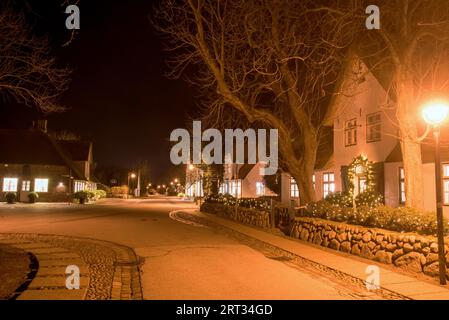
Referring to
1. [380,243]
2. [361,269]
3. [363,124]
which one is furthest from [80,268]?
[363,124]

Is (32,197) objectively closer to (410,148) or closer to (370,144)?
(370,144)

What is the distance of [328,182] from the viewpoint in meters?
25.4

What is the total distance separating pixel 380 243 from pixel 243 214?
1300 centimetres

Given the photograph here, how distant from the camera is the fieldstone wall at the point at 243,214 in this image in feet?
67.9

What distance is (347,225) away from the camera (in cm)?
1310

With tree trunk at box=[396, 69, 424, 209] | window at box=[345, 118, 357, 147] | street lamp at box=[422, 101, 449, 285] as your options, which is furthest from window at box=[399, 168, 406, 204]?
street lamp at box=[422, 101, 449, 285]

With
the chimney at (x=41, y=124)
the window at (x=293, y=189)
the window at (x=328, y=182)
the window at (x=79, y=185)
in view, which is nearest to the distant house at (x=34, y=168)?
the window at (x=79, y=185)

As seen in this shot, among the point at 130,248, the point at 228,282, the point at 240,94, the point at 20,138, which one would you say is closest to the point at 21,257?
the point at 130,248

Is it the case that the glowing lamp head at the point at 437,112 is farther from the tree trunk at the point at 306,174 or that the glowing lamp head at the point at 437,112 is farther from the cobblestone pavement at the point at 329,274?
the tree trunk at the point at 306,174

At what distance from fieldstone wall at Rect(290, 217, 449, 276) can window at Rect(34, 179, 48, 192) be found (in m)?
37.3

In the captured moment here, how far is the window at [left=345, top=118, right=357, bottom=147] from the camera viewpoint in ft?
74.7

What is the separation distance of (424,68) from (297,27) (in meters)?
5.13

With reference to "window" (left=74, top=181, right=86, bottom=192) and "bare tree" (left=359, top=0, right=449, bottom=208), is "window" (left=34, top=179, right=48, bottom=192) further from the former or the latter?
"bare tree" (left=359, top=0, right=449, bottom=208)
